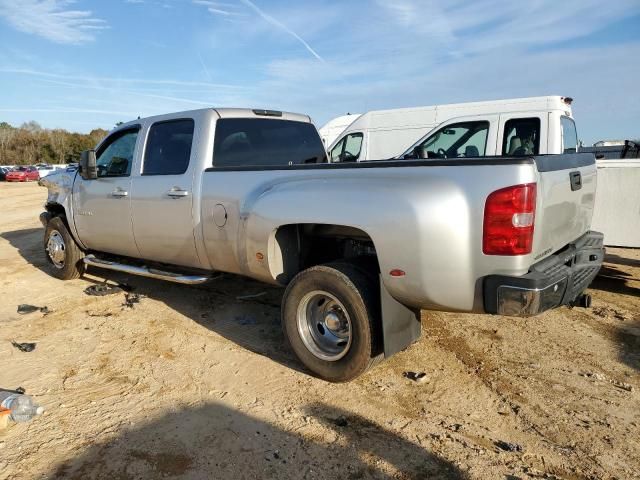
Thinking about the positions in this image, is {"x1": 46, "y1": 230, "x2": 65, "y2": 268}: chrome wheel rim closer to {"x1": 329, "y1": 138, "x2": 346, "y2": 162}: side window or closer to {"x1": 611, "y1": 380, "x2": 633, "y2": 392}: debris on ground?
{"x1": 329, "y1": 138, "x2": 346, "y2": 162}: side window

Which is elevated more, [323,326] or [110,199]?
[110,199]

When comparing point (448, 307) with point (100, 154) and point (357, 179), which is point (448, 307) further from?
point (100, 154)

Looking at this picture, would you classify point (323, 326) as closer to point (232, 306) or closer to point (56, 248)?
point (232, 306)

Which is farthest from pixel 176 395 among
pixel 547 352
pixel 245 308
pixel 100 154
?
pixel 100 154

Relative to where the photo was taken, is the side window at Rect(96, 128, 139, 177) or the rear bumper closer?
the rear bumper

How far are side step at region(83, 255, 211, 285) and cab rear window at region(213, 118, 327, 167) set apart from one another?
107cm

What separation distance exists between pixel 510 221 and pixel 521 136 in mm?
5790

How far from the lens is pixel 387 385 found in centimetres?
353

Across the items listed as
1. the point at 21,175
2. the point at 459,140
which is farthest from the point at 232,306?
the point at 21,175

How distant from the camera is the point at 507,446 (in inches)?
109

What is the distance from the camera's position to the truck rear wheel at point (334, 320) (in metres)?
3.31

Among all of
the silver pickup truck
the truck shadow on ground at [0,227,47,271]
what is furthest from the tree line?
the silver pickup truck

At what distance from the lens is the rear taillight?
8.89ft

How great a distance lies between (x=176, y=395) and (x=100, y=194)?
9.80 feet
